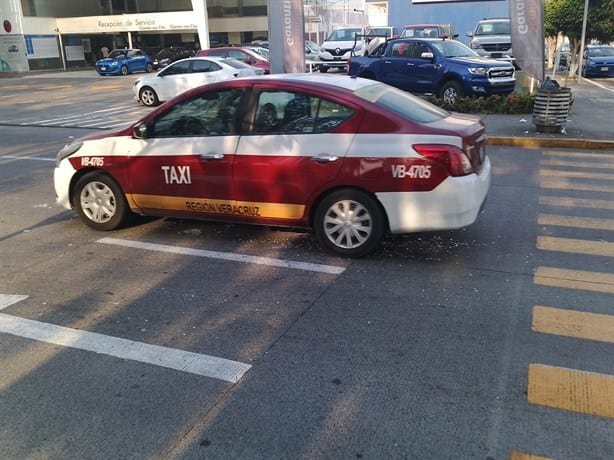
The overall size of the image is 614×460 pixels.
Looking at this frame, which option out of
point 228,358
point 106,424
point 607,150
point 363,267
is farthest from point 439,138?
point 607,150

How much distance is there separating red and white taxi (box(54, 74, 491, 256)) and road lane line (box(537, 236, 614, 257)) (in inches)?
37.1

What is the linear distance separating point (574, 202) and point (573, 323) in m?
3.64

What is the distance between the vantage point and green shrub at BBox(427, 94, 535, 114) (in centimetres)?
1477

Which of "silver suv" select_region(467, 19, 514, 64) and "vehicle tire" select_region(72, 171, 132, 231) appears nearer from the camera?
"vehicle tire" select_region(72, 171, 132, 231)

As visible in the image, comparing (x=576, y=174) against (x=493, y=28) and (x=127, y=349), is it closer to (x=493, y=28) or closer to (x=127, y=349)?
(x=127, y=349)

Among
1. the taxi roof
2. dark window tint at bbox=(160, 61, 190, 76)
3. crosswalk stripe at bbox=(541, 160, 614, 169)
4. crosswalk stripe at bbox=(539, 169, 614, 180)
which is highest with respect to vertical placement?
the taxi roof

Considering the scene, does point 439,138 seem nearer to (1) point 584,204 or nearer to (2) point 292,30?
(1) point 584,204

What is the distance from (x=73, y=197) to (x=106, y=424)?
13.3ft

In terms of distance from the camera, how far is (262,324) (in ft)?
14.3

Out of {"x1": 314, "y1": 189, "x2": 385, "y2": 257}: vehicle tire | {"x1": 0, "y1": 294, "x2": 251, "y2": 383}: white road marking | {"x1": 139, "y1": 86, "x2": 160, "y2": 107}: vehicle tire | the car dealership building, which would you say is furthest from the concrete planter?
the car dealership building

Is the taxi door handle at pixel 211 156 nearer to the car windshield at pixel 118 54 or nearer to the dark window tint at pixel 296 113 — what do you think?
the dark window tint at pixel 296 113

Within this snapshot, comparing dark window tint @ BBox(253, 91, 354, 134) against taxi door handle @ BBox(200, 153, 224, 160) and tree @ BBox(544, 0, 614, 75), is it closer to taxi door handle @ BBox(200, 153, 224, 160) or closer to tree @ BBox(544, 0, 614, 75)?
taxi door handle @ BBox(200, 153, 224, 160)

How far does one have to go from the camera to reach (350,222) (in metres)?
5.52

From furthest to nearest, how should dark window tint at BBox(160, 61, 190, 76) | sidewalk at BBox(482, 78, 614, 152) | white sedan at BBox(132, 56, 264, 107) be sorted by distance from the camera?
dark window tint at BBox(160, 61, 190, 76)
white sedan at BBox(132, 56, 264, 107)
sidewalk at BBox(482, 78, 614, 152)
